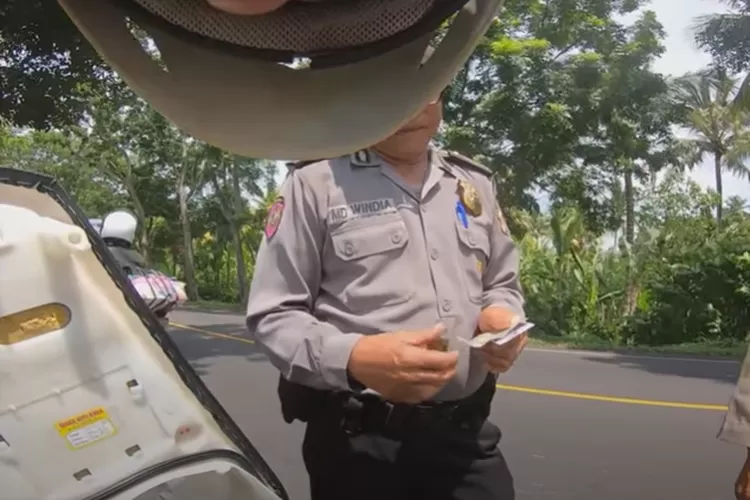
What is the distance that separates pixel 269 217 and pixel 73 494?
0.72 metres

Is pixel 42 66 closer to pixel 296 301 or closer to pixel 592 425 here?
pixel 296 301

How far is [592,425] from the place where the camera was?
5.85 metres

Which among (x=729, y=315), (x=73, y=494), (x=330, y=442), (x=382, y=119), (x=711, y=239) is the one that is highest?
(x=382, y=119)

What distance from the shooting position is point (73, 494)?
1087 mm

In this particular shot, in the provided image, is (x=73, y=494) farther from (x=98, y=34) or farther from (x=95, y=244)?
(x=98, y=34)

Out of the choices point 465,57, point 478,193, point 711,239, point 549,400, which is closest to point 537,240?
point 711,239

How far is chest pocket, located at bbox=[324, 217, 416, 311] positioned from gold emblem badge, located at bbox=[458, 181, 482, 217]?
184 millimetres

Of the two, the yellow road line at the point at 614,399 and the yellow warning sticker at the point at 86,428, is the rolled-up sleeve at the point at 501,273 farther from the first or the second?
the yellow road line at the point at 614,399

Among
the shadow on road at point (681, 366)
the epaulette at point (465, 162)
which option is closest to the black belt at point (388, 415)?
Result: the epaulette at point (465, 162)

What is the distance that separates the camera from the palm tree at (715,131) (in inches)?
894

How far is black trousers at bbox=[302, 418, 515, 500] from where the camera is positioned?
160cm

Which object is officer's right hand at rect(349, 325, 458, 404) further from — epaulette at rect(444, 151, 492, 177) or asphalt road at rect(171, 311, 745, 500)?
asphalt road at rect(171, 311, 745, 500)

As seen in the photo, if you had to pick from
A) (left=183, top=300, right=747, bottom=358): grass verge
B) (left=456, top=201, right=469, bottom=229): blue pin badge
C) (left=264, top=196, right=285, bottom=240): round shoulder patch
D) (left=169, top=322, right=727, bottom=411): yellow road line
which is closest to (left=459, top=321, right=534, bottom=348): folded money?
(left=456, top=201, right=469, bottom=229): blue pin badge

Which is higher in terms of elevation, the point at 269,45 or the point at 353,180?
the point at 269,45
